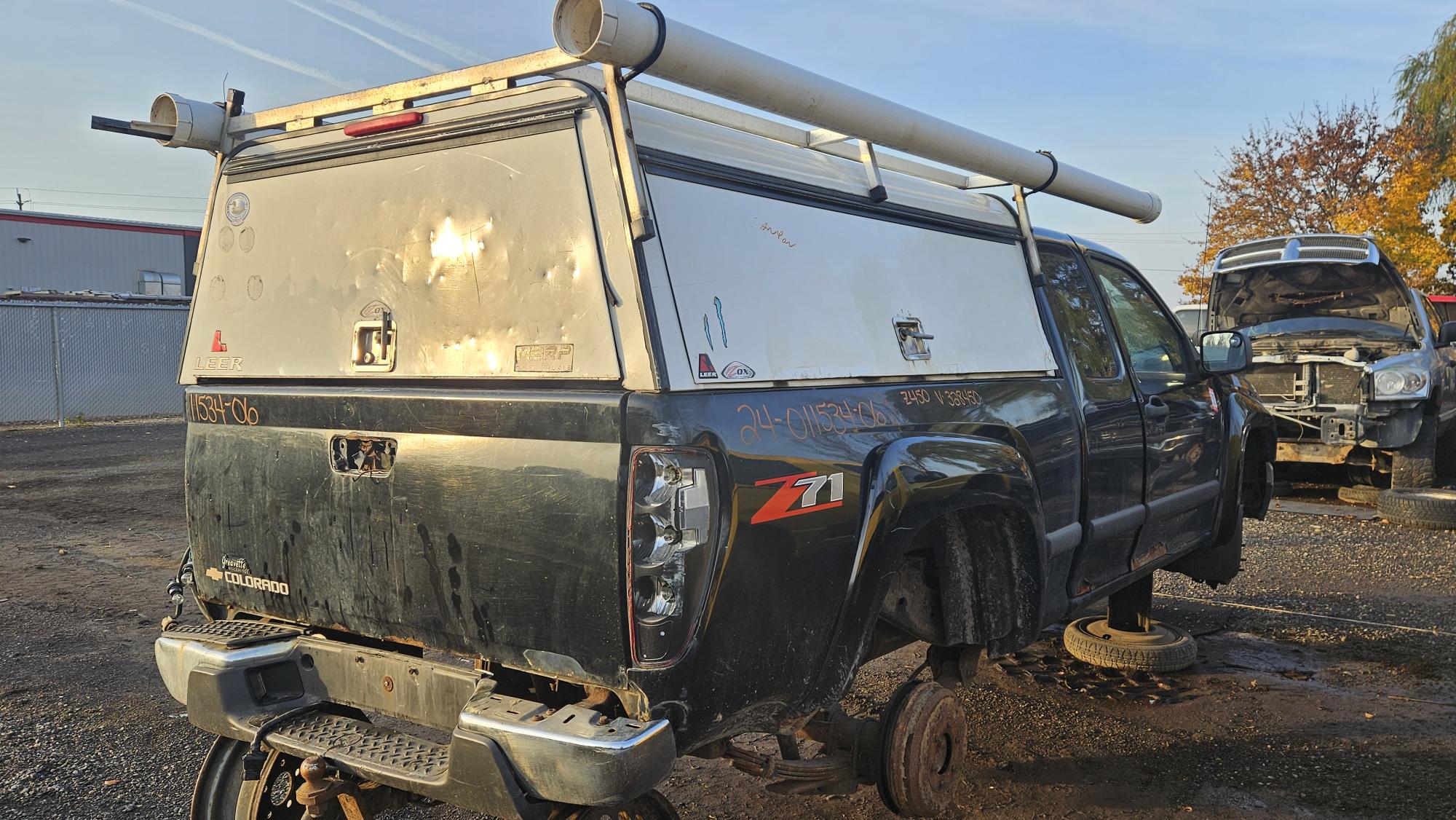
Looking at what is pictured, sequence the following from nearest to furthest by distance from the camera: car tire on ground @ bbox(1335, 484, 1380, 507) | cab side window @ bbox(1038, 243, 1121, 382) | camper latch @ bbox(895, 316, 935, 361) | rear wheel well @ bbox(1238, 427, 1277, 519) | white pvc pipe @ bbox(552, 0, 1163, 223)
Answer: white pvc pipe @ bbox(552, 0, 1163, 223)
camper latch @ bbox(895, 316, 935, 361)
cab side window @ bbox(1038, 243, 1121, 382)
rear wheel well @ bbox(1238, 427, 1277, 519)
car tire on ground @ bbox(1335, 484, 1380, 507)

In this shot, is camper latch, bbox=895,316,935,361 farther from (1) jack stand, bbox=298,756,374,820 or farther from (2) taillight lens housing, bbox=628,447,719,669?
(1) jack stand, bbox=298,756,374,820

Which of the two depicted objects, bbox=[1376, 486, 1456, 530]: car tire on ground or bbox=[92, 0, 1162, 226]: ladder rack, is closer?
bbox=[92, 0, 1162, 226]: ladder rack

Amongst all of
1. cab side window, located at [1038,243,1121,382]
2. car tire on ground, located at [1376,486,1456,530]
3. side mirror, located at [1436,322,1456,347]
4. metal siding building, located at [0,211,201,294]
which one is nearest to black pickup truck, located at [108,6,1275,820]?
cab side window, located at [1038,243,1121,382]

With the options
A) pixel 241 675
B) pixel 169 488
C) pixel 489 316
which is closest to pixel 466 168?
pixel 489 316

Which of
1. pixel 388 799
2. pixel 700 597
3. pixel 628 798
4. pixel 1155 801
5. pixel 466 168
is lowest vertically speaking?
pixel 1155 801

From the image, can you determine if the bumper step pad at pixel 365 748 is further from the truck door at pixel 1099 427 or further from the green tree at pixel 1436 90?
→ the green tree at pixel 1436 90

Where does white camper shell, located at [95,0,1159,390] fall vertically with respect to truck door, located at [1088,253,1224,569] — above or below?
above

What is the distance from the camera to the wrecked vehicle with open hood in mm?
10109

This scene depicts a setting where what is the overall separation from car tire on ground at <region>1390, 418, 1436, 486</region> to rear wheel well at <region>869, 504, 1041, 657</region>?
27.0 feet

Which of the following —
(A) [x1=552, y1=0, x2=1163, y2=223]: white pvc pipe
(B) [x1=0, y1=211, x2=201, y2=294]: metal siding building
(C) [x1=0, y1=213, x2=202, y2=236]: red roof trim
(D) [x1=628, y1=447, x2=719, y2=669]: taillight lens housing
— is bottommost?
(D) [x1=628, y1=447, x2=719, y2=669]: taillight lens housing

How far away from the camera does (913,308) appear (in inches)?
141

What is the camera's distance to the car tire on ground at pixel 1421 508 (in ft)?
29.8

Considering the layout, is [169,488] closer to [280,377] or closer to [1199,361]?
[280,377]

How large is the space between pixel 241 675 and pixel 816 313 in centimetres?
192
